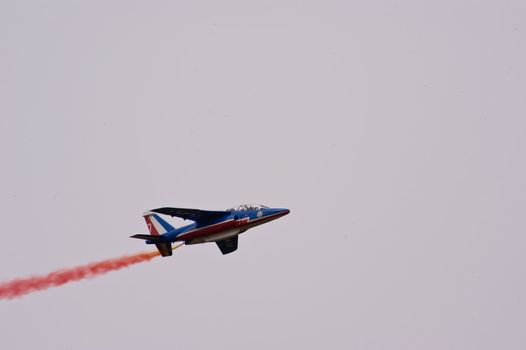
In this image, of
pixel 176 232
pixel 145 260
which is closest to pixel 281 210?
pixel 176 232

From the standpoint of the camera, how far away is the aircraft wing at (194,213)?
61.2 m

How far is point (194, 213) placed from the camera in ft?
202

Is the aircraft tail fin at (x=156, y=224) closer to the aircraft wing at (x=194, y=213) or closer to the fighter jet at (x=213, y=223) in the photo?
the fighter jet at (x=213, y=223)

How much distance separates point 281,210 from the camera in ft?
201

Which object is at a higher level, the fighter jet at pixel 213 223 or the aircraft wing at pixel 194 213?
the aircraft wing at pixel 194 213

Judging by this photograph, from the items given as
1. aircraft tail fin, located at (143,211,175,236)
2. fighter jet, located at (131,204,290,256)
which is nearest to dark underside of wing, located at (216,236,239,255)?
fighter jet, located at (131,204,290,256)

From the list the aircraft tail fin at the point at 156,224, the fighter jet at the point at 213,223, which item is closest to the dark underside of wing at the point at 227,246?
the fighter jet at the point at 213,223

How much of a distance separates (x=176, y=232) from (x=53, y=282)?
10265 mm

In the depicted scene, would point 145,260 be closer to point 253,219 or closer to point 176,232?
point 176,232

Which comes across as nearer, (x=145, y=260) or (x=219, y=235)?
(x=219, y=235)

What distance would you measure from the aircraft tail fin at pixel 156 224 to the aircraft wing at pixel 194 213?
4641 millimetres

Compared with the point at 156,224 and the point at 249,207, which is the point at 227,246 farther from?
the point at 156,224

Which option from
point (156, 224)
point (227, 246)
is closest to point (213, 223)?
point (227, 246)

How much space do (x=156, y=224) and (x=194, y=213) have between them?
21.3ft
